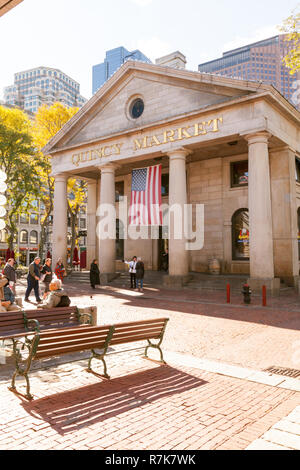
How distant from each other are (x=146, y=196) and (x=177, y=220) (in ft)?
8.60

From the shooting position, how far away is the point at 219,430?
4145 mm

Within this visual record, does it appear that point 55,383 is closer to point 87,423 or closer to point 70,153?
point 87,423

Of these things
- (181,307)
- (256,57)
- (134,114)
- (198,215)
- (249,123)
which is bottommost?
(181,307)

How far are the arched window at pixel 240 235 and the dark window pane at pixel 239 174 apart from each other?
192 centimetres

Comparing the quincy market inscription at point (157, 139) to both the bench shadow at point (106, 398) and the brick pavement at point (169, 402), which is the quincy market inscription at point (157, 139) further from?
the bench shadow at point (106, 398)

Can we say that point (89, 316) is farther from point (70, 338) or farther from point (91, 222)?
point (91, 222)

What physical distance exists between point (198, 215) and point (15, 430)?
21.7 meters

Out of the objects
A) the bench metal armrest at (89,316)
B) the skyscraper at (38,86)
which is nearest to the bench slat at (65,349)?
the bench metal armrest at (89,316)

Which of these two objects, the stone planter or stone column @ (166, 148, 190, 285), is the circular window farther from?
the stone planter

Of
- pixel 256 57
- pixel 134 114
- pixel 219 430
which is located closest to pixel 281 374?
pixel 219 430

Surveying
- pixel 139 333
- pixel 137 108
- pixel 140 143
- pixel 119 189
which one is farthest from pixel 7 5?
pixel 119 189

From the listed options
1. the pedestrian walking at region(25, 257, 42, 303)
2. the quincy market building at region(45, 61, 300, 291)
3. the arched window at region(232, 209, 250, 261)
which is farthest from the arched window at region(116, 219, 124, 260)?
the pedestrian walking at region(25, 257, 42, 303)

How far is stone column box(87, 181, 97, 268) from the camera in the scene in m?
30.8

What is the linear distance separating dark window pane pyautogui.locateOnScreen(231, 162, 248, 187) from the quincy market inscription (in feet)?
17.4
